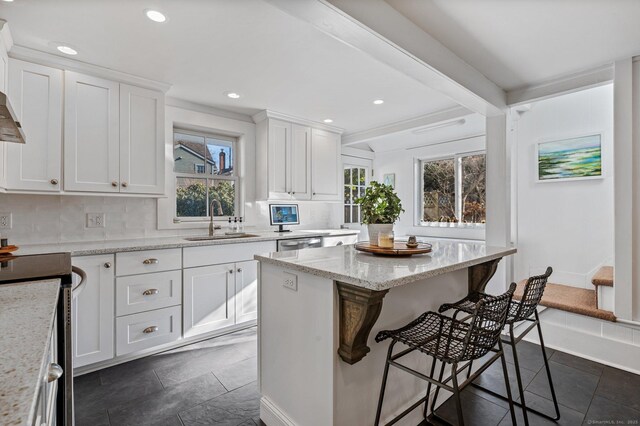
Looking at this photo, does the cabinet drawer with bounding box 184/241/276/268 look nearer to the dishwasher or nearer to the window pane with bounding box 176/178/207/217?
the dishwasher

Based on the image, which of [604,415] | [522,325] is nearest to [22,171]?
[604,415]

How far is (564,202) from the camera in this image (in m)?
3.42

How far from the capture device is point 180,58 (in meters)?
2.39

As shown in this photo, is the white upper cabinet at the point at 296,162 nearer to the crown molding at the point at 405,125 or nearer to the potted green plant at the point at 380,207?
the crown molding at the point at 405,125

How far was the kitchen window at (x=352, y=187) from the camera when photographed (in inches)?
204

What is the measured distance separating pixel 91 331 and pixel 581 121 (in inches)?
196

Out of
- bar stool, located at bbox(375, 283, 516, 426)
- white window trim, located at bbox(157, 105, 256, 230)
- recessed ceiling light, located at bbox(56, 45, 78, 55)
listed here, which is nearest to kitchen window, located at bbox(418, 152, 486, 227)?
white window trim, located at bbox(157, 105, 256, 230)

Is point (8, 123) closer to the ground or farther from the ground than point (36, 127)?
closer to the ground

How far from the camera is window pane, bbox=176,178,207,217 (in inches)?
134

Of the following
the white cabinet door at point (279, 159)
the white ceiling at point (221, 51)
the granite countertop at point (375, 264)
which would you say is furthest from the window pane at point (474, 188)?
the white cabinet door at point (279, 159)

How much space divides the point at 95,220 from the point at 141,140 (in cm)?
85

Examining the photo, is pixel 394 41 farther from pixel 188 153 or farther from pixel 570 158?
pixel 570 158

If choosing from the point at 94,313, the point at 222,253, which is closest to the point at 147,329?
the point at 94,313

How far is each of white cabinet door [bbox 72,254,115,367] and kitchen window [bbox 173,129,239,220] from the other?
3.69ft
